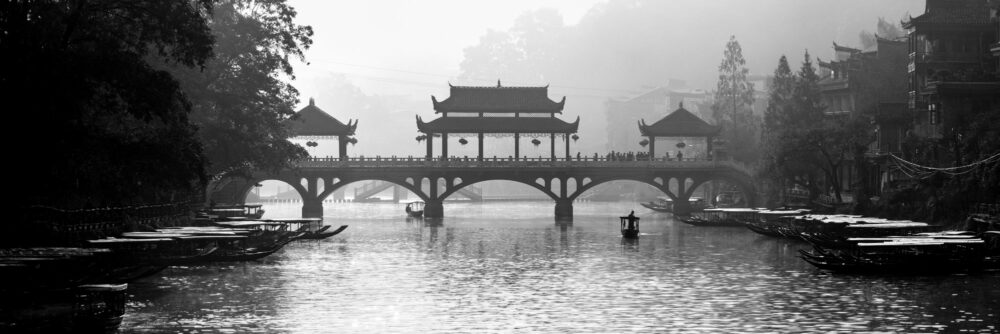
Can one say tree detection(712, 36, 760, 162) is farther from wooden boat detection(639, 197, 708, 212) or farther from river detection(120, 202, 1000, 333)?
river detection(120, 202, 1000, 333)

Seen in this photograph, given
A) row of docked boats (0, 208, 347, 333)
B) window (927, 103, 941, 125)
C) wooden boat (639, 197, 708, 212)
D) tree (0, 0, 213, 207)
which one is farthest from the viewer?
wooden boat (639, 197, 708, 212)

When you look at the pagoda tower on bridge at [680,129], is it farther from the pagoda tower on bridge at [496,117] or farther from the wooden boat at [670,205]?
the pagoda tower on bridge at [496,117]

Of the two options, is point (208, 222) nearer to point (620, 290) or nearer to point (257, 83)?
point (257, 83)

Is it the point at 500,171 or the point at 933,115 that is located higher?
the point at 933,115

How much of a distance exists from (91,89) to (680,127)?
311 feet

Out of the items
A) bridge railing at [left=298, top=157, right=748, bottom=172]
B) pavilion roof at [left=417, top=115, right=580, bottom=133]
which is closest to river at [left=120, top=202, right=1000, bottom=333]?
bridge railing at [left=298, top=157, right=748, bottom=172]

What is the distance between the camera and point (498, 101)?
432 ft

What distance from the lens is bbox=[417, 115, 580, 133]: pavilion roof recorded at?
129375 millimetres

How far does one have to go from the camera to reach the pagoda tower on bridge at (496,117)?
130 m

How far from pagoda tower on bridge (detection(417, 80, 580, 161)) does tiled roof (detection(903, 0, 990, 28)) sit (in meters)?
41.4

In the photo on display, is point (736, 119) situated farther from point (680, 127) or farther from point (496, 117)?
point (496, 117)

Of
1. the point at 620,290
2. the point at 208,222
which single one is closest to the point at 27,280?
the point at 620,290

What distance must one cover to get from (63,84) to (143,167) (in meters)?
5.72

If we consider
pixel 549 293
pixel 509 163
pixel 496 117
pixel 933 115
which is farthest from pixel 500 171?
pixel 549 293
